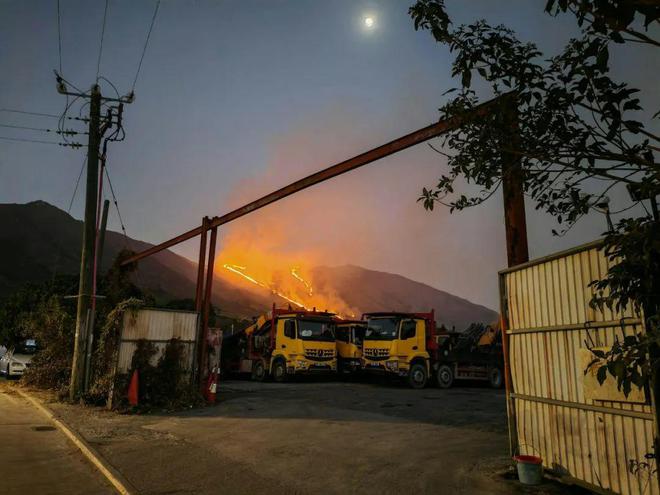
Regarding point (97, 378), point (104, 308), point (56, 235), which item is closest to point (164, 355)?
point (97, 378)

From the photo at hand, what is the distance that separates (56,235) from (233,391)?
427 feet

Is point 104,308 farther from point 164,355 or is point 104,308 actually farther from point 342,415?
point 342,415

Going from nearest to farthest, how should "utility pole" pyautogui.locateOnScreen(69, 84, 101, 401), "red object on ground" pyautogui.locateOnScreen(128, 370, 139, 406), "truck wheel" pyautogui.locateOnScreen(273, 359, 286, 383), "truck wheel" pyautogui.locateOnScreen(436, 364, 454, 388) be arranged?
"red object on ground" pyautogui.locateOnScreen(128, 370, 139, 406) < "utility pole" pyautogui.locateOnScreen(69, 84, 101, 401) < "truck wheel" pyautogui.locateOnScreen(436, 364, 454, 388) < "truck wheel" pyautogui.locateOnScreen(273, 359, 286, 383)

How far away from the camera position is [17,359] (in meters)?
20.5

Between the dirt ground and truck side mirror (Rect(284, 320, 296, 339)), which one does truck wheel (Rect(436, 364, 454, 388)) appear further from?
truck side mirror (Rect(284, 320, 296, 339))

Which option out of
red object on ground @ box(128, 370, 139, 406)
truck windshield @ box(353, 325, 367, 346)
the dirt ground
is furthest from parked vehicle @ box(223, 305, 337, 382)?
red object on ground @ box(128, 370, 139, 406)

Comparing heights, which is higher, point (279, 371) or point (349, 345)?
point (349, 345)

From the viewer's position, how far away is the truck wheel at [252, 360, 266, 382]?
2246cm

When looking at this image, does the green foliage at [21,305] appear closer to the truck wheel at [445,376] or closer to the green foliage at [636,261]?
the truck wheel at [445,376]

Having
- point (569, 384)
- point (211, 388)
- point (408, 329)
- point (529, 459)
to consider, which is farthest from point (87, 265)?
point (569, 384)

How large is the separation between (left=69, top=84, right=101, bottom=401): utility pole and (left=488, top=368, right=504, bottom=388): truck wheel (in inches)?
651

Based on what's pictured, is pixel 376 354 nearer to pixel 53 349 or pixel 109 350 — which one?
pixel 109 350

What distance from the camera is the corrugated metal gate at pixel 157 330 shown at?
13.0 m

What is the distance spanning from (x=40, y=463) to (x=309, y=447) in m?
4.04
